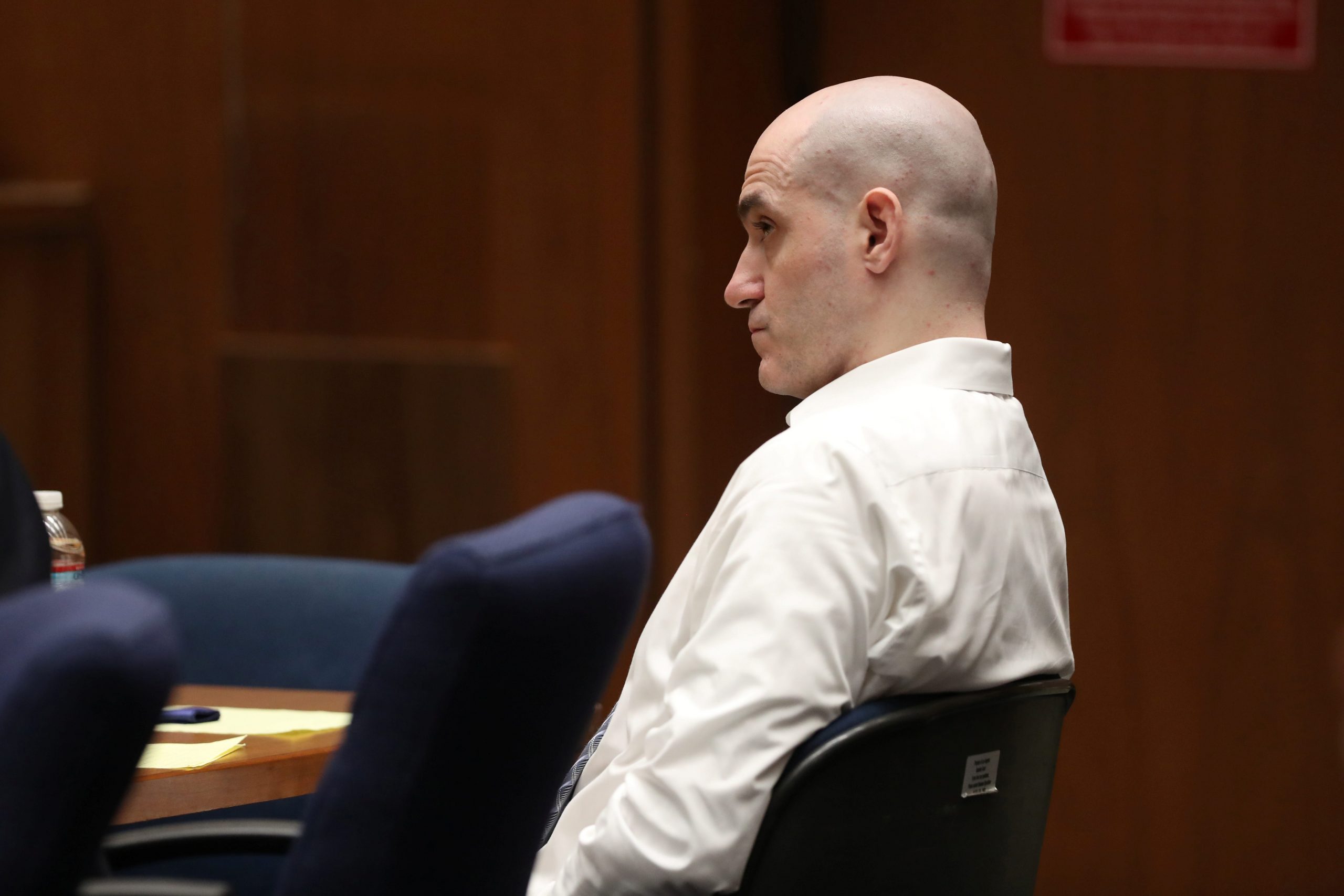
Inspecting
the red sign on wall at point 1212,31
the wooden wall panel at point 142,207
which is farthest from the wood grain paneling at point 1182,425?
the wooden wall panel at point 142,207

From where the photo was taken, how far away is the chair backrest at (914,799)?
3.99 ft

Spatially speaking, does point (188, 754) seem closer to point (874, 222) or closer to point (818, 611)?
point (818, 611)

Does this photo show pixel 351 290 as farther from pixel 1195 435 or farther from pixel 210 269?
pixel 1195 435

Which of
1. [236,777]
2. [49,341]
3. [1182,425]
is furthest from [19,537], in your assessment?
[1182,425]

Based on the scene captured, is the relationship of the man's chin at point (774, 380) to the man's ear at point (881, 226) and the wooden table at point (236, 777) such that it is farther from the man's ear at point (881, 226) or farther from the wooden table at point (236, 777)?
the wooden table at point (236, 777)

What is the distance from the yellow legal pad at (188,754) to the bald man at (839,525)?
35cm

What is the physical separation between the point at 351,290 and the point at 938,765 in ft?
9.02

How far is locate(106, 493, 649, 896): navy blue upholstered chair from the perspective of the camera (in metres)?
0.95

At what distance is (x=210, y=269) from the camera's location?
3.77 meters

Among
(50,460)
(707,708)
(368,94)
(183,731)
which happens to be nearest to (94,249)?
(50,460)

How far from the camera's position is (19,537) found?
5.81 ft

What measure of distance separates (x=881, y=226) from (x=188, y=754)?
895 millimetres

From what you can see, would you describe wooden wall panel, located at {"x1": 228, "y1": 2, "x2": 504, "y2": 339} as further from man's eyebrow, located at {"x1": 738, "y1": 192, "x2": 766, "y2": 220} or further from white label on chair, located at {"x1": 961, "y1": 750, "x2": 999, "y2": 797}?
white label on chair, located at {"x1": 961, "y1": 750, "x2": 999, "y2": 797}

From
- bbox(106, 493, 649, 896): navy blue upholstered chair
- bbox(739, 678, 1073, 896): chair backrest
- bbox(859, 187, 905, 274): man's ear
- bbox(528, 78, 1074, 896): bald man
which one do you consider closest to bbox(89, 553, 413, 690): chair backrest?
bbox(528, 78, 1074, 896): bald man
